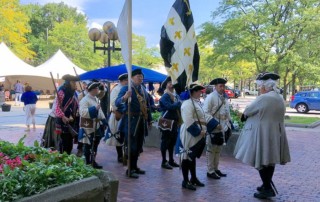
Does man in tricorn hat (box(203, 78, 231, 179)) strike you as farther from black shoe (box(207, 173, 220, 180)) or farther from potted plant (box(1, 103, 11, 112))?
potted plant (box(1, 103, 11, 112))

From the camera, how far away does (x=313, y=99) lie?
82.4ft

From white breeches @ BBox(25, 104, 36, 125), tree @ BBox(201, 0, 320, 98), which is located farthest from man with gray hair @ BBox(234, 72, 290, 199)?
tree @ BBox(201, 0, 320, 98)

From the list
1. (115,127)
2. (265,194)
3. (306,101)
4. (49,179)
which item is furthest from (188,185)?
(306,101)

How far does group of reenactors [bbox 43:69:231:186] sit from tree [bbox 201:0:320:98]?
11.7 meters

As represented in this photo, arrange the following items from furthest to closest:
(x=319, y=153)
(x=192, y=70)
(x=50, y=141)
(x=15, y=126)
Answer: (x=15, y=126)
(x=319, y=153)
(x=50, y=141)
(x=192, y=70)

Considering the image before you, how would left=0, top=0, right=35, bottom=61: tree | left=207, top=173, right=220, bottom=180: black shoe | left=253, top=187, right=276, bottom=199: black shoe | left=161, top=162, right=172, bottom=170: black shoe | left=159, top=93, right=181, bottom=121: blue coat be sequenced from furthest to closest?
left=0, top=0, right=35, bottom=61: tree, left=161, top=162, right=172, bottom=170: black shoe, left=159, top=93, right=181, bottom=121: blue coat, left=207, top=173, right=220, bottom=180: black shoe, left=253, top=187, right=276, bottom=199: black shoe

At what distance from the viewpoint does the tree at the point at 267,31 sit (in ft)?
60.7

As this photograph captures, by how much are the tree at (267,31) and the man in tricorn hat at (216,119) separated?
472 inches

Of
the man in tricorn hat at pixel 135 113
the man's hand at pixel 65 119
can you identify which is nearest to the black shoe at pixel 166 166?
the man in tricorn hat at pixel 135 113

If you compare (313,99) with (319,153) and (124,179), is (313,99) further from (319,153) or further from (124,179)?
(124,179)

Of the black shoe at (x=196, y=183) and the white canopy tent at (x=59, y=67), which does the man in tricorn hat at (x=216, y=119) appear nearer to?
the black shoe at (x=196, y=183)

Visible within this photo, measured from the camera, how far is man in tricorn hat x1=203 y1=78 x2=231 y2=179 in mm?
6730

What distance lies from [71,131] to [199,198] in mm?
2984

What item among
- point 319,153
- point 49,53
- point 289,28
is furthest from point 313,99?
point 49,53
